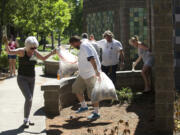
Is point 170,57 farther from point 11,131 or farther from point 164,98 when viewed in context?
point 11,131

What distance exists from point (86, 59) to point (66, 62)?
0.97 metres

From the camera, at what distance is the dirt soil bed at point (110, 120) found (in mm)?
6750

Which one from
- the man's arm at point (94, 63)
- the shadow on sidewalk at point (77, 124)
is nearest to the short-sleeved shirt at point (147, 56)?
the man's arm at point (94, 63)

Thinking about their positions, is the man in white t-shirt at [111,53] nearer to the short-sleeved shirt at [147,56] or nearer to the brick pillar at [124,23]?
the short-sleeved shirt at [147,56]

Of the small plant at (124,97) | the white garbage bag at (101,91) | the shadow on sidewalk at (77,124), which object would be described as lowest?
the shadow on sidewalk at (77,124)

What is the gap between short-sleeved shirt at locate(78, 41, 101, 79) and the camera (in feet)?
24.1

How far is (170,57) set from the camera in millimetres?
6504

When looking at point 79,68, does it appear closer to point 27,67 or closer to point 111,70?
point 27,67

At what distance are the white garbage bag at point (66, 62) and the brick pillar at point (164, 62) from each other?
2.45 m

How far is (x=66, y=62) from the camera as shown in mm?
8438

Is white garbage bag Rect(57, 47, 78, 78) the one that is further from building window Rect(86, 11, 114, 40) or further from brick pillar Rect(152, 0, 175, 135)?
building window Rect(86, 11, 114, 40)

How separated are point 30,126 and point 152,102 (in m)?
3.30

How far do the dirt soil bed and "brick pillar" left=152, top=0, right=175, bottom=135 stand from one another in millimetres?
349

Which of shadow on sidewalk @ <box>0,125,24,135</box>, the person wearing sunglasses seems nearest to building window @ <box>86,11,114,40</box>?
the person wearing sunglasses
